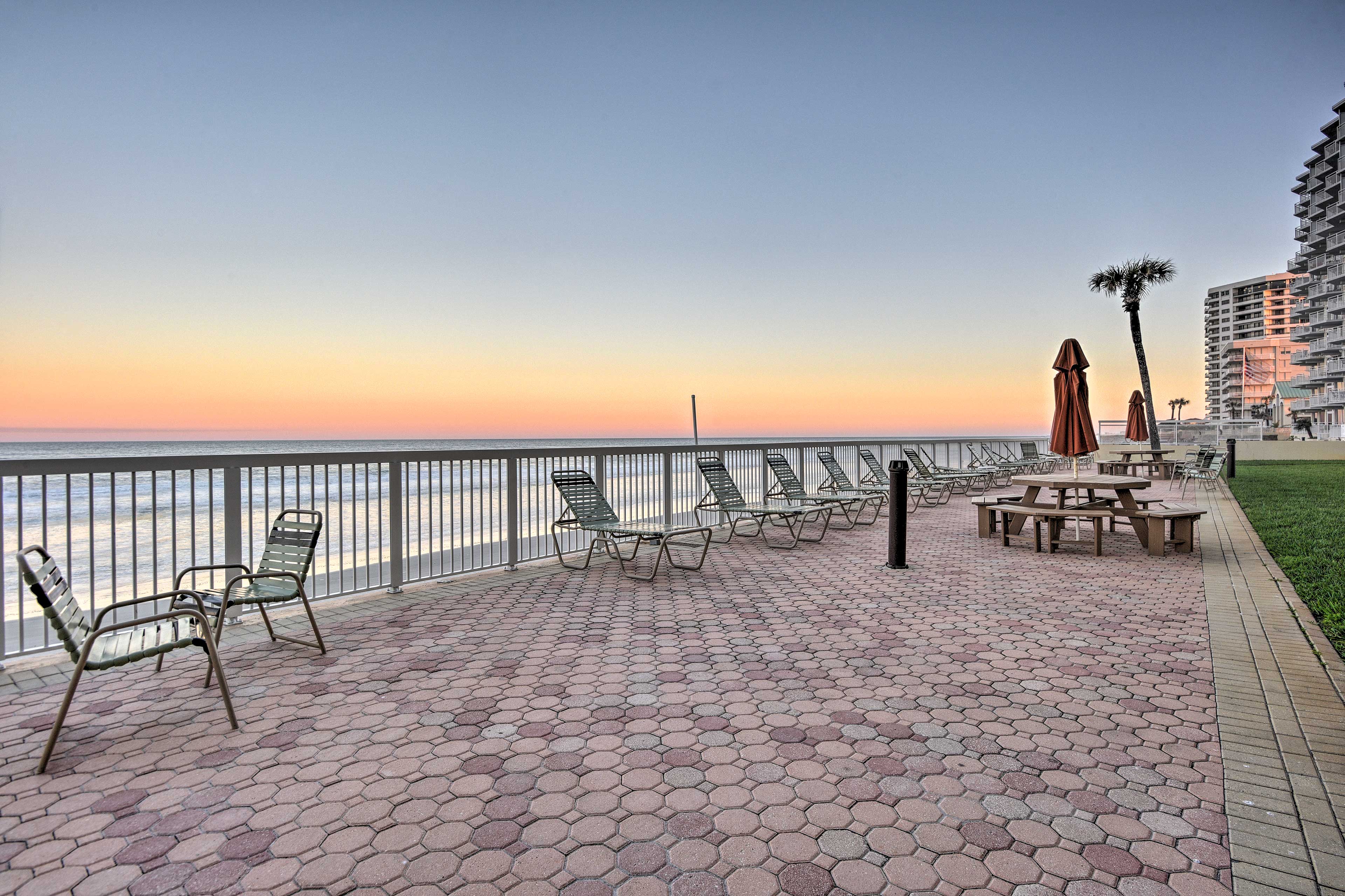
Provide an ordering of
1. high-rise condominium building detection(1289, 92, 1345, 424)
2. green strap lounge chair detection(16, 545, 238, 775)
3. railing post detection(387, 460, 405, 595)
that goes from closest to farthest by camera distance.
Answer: green strap lounge chair detection(16, 545, 238, 775) < railing post detection(387, 460, 405, 595) < high-rise condominium building detection(1289, 92, 1345, 424)

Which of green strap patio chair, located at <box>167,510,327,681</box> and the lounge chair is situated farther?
the lounge chair

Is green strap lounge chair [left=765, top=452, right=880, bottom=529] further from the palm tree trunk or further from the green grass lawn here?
the palm tree trunk

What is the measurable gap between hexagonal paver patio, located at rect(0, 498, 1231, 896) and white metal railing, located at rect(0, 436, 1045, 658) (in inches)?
36.8

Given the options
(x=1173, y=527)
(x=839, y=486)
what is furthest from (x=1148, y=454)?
(x=1173, y=527)

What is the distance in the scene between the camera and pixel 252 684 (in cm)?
344

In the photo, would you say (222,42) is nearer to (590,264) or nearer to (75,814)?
(590,264)

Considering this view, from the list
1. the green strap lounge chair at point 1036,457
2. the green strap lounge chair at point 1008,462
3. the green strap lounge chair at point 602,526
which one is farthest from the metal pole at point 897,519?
the green strap lounge chair at point 1036,457

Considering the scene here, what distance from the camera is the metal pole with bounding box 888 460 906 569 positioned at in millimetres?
6594

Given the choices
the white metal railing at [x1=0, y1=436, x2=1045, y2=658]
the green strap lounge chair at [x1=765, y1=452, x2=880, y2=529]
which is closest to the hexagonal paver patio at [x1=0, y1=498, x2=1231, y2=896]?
the white metal railing at [x1=0, y1=436, x2=1045, y2=658]

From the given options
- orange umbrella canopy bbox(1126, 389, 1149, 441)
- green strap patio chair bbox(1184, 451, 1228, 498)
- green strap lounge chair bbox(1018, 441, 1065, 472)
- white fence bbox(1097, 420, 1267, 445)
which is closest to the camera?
green strap patio chair bbox(1184, 451, 1228, 498)

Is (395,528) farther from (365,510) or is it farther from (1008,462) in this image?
(1008,462)

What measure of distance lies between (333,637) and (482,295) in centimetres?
2009

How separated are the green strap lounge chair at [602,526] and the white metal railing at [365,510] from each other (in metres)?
0.19

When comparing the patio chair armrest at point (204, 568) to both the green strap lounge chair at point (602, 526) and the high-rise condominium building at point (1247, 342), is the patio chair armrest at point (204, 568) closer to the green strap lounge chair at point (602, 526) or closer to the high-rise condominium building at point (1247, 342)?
the green strap lounge chair at point (602, 526)
